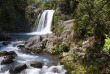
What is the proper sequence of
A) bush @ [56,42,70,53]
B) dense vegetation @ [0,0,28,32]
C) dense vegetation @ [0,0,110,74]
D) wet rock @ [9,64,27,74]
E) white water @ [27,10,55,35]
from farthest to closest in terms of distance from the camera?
white water @ [27,10,55,35], dense vegetation @ [0,0,28,32], bush @ [56,42,70,53], wet rock @ [9,64,27,74], dense vegetation @ [0,0,110,74]

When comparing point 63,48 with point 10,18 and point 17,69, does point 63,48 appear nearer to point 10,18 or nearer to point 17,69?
point 17,69

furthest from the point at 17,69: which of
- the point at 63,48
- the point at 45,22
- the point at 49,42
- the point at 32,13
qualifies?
the point at 32,13

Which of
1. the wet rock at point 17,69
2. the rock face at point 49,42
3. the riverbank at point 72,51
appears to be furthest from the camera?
the rock face at point 49,42

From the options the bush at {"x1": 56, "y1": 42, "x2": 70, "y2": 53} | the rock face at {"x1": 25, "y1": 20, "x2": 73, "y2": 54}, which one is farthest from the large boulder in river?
the bush at {"x1": 56, "y1": 42, "x2": 70, "y2": 53}

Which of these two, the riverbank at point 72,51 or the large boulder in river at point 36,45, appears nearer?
the riverbank at point 72,51

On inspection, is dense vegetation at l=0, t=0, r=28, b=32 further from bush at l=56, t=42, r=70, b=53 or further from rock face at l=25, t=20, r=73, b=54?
bush at l=56, t=42, r=70, b=53

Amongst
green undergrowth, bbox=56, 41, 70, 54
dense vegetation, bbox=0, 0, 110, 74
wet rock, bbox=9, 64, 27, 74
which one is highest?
dense vegetation, bbox=0, 0, 110, 74

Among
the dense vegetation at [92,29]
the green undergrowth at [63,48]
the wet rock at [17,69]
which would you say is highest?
the dense vegetation at [92,29]

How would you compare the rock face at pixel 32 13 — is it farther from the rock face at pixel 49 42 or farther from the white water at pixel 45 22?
the rock face at pixel 49 42

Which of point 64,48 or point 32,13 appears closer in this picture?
point 64,48

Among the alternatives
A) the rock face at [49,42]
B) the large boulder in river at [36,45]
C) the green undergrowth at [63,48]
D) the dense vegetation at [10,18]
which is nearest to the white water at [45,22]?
the dense vegetation at [10,18]

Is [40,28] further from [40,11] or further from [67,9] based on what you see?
[67,9]

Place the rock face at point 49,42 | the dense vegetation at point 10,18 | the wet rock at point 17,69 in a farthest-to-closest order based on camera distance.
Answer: the dense vegetation at point 10,18 < the rock face at point 49,42 < the wet rock at point 17,69

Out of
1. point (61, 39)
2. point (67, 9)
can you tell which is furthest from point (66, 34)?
point (67, 9)
